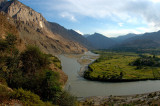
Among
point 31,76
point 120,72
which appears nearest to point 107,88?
point 120,72

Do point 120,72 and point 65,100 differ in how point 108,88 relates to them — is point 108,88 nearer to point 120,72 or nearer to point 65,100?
point 120,72

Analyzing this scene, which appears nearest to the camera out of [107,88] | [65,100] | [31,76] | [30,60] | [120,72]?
[65,100]

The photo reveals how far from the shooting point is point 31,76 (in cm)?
2425

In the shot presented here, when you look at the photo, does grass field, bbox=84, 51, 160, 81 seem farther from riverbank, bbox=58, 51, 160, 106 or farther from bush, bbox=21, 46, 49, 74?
bush, bbox=21, 46, 49, 74

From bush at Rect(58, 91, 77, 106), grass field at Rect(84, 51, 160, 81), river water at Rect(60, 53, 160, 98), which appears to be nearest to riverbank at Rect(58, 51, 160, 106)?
river water at Rect(60, 53, 160, 98)

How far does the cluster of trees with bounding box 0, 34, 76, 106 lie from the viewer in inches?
809

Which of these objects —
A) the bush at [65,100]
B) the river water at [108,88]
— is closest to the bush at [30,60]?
the river water at [108,88]

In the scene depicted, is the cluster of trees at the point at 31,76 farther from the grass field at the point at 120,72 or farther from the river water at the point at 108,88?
the grass field at the point at 120,72

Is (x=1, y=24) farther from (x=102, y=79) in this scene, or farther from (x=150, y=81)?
(x=150, y=81)

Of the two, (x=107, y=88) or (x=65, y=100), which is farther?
(x=107, y=88)

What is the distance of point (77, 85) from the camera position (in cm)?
4281

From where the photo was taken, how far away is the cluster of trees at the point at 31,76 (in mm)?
20547

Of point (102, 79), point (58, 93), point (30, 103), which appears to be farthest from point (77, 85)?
point (30, 103)

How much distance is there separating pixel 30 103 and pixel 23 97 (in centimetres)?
111
